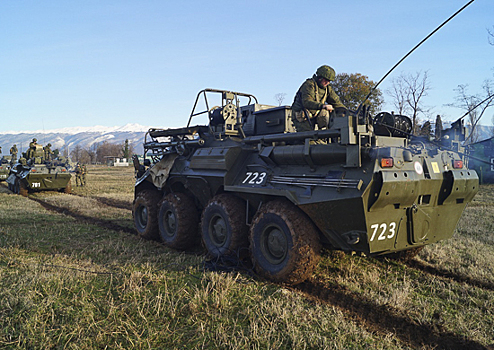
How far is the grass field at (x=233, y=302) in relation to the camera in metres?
3.88

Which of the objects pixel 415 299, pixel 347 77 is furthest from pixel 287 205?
pixel 347 77

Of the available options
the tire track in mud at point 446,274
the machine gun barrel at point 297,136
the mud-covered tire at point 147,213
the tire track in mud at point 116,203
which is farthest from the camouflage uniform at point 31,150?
the tire track in mud at point 446,274

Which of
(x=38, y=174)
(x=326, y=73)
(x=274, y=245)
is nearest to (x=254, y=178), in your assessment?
(x=274, y=245)

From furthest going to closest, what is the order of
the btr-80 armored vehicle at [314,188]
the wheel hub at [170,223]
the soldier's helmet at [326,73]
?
1. the wheel hub at [170,223]
2. the soldier's helmet at [326,73]
3. the btr-80 armored vehicle at [314,188]

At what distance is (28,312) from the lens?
4.29m

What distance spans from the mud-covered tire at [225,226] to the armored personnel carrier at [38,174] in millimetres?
15489

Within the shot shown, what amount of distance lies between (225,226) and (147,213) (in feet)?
9.22

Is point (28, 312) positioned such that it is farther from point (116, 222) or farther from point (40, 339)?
point (116, 222)

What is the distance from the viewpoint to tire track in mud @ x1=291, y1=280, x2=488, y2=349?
4.01 meters

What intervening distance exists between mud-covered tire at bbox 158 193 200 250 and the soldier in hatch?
2.70 metres

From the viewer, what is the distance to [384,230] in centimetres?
514

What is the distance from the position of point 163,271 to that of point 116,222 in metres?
5.73

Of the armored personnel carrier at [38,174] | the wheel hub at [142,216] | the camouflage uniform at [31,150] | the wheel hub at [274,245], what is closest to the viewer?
the wheel hub at [274,245]

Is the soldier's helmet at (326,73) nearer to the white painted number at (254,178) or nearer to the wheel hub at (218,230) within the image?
the white painted number at (254,178)
